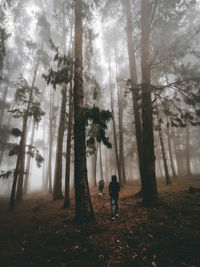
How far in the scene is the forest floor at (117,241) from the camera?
3129mm

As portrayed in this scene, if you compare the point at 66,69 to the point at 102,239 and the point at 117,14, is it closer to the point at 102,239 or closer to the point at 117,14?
the point at 102,239

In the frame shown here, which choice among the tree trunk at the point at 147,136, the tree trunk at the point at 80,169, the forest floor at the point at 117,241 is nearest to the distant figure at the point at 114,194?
the forest floor at the point at 117,241

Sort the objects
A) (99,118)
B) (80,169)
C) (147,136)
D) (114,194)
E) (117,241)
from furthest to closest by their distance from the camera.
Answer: (147,136) < (114,194) < (80,169) < (99,118) < (117,241)

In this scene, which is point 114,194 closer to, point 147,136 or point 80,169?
point 80,169

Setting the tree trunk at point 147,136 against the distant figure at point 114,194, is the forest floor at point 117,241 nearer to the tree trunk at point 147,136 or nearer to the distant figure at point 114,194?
the distant figure at point 114,194

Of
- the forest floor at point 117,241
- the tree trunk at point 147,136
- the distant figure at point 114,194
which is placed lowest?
the forest floor at point 117,241

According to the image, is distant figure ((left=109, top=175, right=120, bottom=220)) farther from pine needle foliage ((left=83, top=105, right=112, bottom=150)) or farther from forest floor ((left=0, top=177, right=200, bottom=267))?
pine needle foliage ((left=83, top=105, right=112, bottom=150))

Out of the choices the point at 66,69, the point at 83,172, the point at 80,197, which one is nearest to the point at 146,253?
the point at 80,197

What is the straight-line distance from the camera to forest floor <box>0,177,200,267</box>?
3129 millimetres

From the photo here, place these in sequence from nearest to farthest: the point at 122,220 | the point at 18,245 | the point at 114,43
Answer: the point at 18,245 < the point at 122,220 < the point at 114,43

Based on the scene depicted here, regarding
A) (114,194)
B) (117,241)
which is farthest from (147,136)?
(117,241)

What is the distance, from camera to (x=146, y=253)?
3225 millimetres

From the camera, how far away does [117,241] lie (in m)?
3.85

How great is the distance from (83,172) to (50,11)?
68.8 feet
